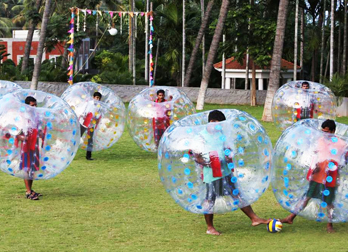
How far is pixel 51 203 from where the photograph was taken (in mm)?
9664

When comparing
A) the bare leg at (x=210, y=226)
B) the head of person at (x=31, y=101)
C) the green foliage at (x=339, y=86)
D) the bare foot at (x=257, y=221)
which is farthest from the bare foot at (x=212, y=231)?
the green foliage at (x=339, y=86)

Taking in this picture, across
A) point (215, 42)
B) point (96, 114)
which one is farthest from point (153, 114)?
point (215, 42)

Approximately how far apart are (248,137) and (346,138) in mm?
1077

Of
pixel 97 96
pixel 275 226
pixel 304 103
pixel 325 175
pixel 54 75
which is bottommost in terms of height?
pixel 275 226

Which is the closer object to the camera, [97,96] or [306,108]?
Answer: [97,96]

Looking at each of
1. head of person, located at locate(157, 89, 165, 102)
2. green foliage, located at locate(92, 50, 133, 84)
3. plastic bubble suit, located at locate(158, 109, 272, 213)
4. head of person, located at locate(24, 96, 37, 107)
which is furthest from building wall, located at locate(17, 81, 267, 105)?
plastic bubble suit, located at locate(158, 109, 272, 213)

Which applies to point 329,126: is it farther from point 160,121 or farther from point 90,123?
point 90,123

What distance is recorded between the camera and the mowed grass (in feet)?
24.5

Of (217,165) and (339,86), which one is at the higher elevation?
(217,165)

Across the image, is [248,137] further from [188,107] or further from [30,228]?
[188,107]

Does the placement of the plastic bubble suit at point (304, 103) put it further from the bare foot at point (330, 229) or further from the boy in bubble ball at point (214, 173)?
the boy in bubble ball at point (214, 173)

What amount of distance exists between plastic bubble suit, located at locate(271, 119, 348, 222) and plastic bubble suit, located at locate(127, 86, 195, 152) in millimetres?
5108

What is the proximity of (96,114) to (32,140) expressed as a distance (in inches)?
150

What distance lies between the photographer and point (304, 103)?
49.4 feet
